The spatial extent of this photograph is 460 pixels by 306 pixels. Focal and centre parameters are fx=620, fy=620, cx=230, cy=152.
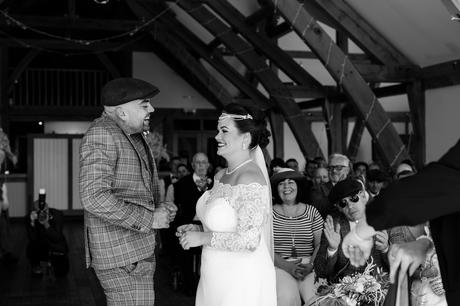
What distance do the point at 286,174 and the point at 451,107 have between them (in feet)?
11.5

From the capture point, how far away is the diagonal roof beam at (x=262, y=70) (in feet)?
27.8

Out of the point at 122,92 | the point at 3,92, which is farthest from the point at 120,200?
the point at 3,92

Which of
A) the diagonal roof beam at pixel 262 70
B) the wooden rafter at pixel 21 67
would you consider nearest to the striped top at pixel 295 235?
the diagonal roof beam at pixel 262 70

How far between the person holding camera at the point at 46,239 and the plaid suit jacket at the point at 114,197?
3737mm

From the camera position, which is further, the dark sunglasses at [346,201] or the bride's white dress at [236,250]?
the dark sunglasses at [346,201]

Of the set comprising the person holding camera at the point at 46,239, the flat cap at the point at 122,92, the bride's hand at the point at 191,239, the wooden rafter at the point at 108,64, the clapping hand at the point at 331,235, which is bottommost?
the person holding camera at the point at 46,239

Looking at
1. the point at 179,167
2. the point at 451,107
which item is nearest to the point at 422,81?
the point at 451,107

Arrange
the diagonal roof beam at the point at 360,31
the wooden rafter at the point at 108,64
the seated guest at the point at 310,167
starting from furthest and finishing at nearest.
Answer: the wooden rafter at the point at 108,64, the seated guest at the point at 310,167, the diagonal roof beam at the point at 360,31

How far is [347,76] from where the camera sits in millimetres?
6543

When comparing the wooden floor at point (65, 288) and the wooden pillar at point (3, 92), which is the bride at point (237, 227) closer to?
the wooden floor at point (65, 288)

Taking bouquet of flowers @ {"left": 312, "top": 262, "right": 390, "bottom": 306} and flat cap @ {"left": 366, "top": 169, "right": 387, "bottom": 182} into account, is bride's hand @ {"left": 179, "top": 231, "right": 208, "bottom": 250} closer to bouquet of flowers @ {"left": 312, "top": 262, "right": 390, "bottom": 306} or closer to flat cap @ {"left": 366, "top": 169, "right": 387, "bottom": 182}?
bouquet of flowers @ {"left": 312, "top": 262, "right": 390, "bottom": 306}

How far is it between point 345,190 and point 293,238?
0.71m

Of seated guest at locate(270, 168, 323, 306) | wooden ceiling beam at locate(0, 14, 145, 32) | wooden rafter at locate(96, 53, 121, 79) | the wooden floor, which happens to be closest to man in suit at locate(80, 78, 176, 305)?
seated guest at locate(270, 168, 323, 306)

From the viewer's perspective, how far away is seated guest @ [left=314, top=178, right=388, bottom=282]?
9.89 ft
